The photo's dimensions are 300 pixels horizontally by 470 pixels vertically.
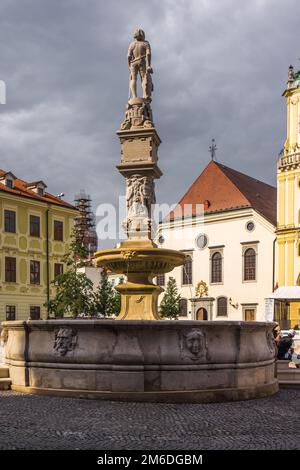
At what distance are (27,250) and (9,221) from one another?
2191 mm

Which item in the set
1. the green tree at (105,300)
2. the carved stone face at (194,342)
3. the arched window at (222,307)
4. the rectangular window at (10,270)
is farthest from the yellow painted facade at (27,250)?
the carved stone face at (194,342)

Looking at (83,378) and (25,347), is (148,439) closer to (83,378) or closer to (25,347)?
(83,378)

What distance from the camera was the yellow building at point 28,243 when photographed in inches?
1367

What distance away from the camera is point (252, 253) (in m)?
43.2

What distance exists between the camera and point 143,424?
617cm

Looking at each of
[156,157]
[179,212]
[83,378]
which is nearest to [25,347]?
[83,378]

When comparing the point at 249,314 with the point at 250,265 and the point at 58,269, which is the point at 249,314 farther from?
the point at 58,269

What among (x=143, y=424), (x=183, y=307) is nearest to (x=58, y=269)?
(x=183, y=307)

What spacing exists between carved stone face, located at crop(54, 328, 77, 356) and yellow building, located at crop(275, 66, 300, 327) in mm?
34043

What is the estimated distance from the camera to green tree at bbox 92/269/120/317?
29859 mm

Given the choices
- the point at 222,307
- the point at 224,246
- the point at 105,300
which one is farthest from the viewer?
the point at 224,246

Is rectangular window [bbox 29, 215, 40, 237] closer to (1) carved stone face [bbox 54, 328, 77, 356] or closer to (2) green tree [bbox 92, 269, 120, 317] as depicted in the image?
(2) green tree [bbox 92, 269, 120, 317]

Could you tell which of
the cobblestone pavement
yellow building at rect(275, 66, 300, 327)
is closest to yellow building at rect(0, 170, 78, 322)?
yellow building at rect(275, 66, 300, 327)

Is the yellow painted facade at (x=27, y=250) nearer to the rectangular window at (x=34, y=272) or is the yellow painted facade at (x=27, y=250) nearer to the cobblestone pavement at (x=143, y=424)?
the rectangular window at (x=34, y=272)
